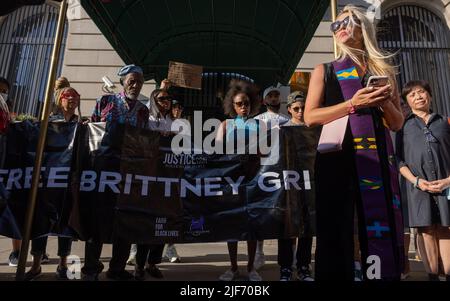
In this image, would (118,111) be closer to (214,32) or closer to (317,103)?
(317,103)

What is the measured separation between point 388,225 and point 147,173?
2727 mm

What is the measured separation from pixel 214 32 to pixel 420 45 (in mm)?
7621

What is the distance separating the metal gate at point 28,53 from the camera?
423 inches

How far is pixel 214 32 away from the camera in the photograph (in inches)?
283

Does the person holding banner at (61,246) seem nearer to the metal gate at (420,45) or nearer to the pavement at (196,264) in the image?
the pavement at (196,264)

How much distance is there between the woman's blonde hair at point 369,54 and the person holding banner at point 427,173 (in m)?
2.19

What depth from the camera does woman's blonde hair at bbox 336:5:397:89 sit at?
2043 mm

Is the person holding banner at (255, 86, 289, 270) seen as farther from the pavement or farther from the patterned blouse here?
the patterned blouse

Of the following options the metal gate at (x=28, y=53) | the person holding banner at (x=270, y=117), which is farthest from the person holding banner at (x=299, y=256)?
the metal gate at (x=28, y=53)
